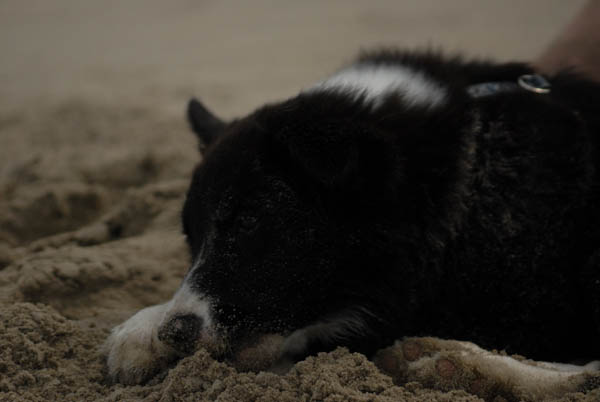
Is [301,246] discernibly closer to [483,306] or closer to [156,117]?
[483,306]

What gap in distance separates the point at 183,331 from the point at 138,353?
0.83ft

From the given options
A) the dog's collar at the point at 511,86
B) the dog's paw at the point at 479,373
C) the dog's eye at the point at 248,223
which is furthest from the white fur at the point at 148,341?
the dog's collar at the point at 511,86

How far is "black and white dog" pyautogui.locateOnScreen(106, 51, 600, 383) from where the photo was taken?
6.60 ft

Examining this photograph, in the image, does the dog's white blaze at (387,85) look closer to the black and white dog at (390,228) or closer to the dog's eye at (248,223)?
the black and white dog at (390,228)

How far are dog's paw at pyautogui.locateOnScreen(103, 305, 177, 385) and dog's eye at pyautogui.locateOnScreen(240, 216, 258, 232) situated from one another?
0.45 m

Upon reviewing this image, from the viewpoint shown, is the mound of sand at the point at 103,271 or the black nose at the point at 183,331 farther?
the black nose at the point at 183,331

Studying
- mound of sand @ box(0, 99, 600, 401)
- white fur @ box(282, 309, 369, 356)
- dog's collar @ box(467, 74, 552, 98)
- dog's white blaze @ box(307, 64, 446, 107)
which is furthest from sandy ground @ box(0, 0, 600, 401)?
dog's collar @ box(467, 74, 552, 98)

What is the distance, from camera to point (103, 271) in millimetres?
2811

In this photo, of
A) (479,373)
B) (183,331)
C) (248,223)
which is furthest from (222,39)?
(479,373)

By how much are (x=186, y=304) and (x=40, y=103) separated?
478 centimetres

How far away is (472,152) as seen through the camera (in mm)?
2295

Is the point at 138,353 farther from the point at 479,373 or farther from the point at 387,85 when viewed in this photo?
the point at 387,85

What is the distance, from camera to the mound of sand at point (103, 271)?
1824 mm

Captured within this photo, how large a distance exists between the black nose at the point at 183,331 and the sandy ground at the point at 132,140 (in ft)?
0.25
